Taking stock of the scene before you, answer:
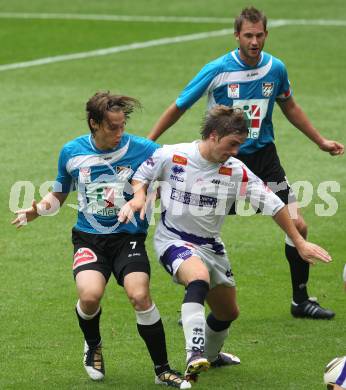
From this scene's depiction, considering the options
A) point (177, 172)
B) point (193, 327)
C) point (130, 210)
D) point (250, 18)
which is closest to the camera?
point (193, 327)

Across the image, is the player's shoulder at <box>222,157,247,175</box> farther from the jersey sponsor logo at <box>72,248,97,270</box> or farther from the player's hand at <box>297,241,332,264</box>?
the jersey sponsor logo at <box>72,248,97,270</box>

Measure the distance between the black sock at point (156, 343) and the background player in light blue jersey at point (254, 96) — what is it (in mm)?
2273

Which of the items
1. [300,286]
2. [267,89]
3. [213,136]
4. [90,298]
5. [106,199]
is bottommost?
[300,286]

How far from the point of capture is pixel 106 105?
8.91m

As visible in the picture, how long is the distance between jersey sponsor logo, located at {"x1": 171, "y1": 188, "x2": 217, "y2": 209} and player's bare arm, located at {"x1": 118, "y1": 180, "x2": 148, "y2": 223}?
252 millimetres

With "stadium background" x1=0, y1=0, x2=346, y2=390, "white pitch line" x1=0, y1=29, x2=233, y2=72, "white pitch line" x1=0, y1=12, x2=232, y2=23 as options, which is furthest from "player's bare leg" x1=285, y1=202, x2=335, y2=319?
"white pitch line" x1=0, y1=12, x2=232, y2=23

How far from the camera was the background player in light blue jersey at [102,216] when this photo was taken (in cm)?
884

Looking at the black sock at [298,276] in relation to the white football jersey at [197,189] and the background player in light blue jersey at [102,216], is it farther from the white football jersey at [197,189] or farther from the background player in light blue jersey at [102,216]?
the background player in light blue jersey at [102,216]

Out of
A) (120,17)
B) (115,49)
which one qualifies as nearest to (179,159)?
(115,49)

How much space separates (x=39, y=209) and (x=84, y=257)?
0.54 meters

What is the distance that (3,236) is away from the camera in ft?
43.5

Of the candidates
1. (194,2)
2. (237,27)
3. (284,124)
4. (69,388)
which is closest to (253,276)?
(237,27)

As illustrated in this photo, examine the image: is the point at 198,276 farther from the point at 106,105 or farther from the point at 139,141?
the point at 106,105

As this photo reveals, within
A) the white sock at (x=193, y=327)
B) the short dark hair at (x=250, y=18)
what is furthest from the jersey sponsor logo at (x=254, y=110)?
the white sock at (x=193, y=327)
